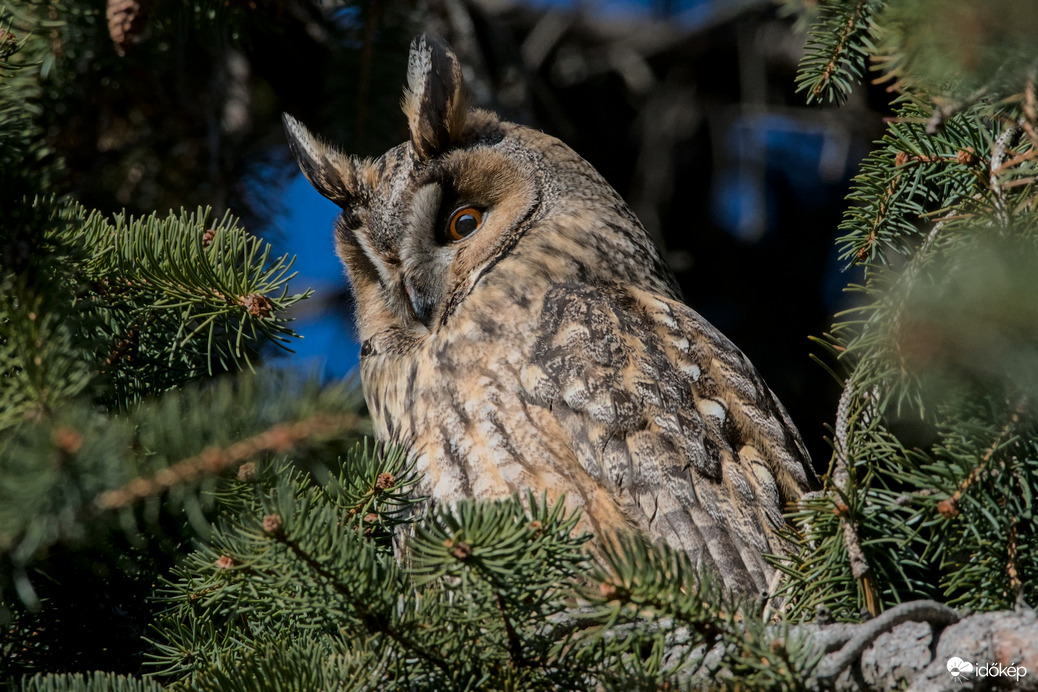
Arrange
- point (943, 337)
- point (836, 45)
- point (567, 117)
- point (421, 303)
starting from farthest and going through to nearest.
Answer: point (567, 117) → point (421, 303) → point (836, 45) → point (943, 337)

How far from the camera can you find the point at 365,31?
2416mm

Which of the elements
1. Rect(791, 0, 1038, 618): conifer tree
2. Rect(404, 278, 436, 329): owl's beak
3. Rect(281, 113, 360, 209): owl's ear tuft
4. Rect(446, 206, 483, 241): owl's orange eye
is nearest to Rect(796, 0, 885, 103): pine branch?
Rect(791, 0, 1038, 618): conifer tree

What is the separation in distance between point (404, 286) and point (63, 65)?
1.00 m

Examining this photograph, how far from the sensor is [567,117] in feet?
12.5

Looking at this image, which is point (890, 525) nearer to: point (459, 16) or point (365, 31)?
point (365, 31)

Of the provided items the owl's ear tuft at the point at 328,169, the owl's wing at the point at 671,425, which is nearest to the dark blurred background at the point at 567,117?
the owl's ear tuft at the point at 328,169

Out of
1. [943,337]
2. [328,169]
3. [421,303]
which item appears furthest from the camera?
[328,169]

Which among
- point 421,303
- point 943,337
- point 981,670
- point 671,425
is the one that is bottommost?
point 981,670

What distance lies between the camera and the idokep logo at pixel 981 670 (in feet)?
3.02

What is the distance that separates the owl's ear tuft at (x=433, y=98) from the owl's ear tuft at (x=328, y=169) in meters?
0.21

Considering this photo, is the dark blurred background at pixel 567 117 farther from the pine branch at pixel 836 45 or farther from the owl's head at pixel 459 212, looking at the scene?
the pine branch at pixel 836 45

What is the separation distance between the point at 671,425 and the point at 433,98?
1023mm

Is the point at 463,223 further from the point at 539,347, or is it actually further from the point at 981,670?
the point at 981,670

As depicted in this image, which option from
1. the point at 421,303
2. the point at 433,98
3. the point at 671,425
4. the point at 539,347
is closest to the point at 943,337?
the point at 671,425
